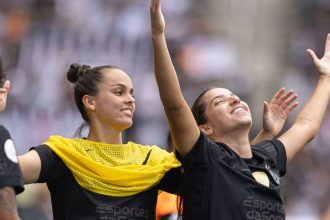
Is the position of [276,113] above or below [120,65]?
above

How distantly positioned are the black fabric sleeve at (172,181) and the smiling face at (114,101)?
307 millimetres

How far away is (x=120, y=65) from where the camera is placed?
9.48m

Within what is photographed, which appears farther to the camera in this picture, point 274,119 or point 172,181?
point 274,119

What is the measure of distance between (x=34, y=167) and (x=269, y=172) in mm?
1133

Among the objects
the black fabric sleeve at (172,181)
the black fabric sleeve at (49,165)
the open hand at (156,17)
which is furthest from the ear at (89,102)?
the open hand at (156,17)

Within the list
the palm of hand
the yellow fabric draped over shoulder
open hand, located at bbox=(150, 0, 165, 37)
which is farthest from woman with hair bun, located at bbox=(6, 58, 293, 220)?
the palm of hand

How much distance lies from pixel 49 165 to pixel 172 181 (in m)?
0.63

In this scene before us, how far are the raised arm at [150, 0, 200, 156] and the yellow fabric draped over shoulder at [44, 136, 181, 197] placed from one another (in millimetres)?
256

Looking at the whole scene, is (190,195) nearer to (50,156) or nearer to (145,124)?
(50,156)

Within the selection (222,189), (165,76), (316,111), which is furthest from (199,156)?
(316,111)

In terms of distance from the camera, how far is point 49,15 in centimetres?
952

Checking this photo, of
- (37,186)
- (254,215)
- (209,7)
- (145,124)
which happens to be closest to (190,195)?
(254,215)

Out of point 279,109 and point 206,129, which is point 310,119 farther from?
point 206,129

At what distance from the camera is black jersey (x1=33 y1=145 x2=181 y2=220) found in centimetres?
433
